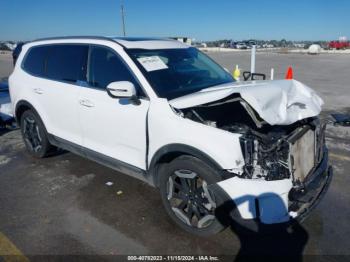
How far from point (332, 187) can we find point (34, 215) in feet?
12.2

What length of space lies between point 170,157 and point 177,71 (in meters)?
1.17

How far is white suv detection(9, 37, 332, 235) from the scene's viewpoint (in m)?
2.71

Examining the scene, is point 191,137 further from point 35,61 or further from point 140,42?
point 35,61

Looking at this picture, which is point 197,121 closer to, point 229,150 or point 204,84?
point 229,150

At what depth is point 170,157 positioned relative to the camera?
325 cm

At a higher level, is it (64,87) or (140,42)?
(140,42)

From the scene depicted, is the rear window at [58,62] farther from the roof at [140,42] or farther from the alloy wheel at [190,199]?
the alloy wheel at [190,199]

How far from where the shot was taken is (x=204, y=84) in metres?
3.91

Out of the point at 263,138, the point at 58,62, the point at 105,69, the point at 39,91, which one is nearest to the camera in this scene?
the point at 263,138

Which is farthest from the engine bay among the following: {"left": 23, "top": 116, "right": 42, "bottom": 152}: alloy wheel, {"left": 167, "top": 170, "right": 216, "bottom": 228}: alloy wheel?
{"left": 23, "top": 116, "right": 42, "bottom": 152}: alloy wheel

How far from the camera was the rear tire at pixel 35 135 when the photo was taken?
5.01 m

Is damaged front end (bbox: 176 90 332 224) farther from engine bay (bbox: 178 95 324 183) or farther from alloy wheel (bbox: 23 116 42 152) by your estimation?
alloy wheel (bbox: 23 116 42 152)

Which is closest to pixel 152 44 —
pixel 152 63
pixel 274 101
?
pixel 152 63

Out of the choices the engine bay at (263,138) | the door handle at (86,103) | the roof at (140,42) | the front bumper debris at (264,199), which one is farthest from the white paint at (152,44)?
the front bumper debris at (264,199)
